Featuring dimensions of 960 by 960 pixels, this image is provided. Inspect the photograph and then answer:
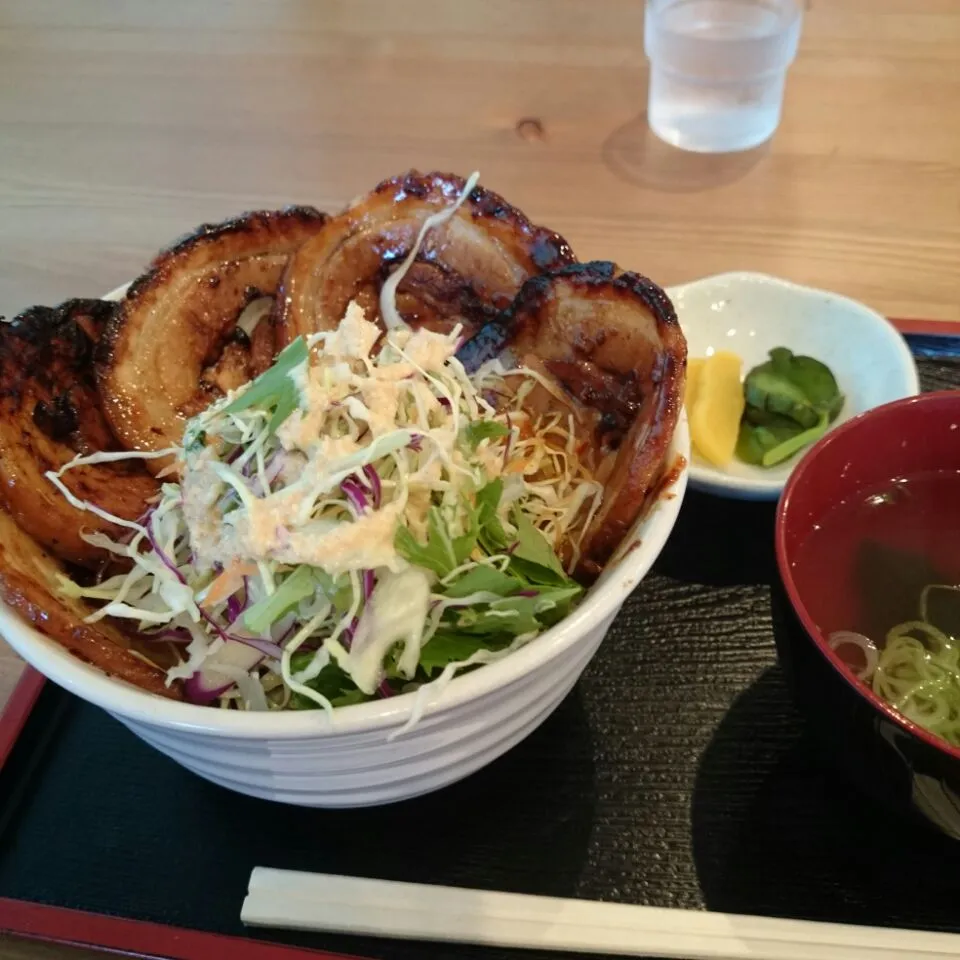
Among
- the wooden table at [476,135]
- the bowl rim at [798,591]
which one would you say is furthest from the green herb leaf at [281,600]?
the wooden table at [476,135]

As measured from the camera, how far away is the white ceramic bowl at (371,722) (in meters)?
0.71

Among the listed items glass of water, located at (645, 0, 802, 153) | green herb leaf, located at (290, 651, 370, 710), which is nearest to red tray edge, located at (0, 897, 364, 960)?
green herb leaf, located at (290, 651, 370, 710)

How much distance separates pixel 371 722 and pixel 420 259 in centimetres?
60

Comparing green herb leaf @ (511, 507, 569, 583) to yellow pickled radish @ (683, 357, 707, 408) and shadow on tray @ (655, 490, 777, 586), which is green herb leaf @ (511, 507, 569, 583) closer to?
shadow on tray @ (655, 490, 777, 586)

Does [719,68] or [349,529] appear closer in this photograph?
[349,529]

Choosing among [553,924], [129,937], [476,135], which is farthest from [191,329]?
[476,135]

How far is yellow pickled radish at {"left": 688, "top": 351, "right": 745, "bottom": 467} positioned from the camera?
4.19 ft

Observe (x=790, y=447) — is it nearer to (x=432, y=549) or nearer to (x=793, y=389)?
(x=793, y=389)

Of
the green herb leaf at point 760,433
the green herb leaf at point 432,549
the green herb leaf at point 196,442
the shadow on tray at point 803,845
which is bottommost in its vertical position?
the shadow on tray at point 803,845

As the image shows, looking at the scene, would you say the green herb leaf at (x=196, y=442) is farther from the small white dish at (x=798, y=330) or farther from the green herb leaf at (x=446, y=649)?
the small white dish at (x=798, y=330)

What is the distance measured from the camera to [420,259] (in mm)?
1093

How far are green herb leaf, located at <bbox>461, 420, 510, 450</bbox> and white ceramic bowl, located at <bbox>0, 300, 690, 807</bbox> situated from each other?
168mm

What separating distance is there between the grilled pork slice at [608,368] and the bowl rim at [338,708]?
6 centimetres

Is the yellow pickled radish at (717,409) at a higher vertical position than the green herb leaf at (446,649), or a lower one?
lower
